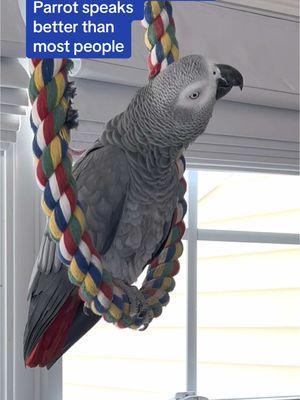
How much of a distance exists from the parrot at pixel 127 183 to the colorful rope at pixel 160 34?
0.03m

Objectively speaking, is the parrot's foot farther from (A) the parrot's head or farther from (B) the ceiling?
(B) the ceiling

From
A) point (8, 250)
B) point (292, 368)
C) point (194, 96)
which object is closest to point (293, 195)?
point (292, 368)

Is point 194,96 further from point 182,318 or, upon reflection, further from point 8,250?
point 182,318

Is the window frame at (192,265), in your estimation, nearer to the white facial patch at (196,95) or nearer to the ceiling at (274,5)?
the ceiling at (274,5)

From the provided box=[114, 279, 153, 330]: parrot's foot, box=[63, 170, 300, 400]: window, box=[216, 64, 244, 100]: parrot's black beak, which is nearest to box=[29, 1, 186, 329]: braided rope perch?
box=[114, 279, 153, 330]: parrot's foot

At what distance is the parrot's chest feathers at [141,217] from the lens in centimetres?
67

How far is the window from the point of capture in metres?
1.70

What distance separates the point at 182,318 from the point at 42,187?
4.33 feet

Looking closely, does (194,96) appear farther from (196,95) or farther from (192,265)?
(192,265)

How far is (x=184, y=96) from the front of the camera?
63cm

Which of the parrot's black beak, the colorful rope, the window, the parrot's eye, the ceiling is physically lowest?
the window

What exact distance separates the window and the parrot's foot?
104 cm

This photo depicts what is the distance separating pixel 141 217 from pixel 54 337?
16 cm

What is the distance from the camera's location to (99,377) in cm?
168
